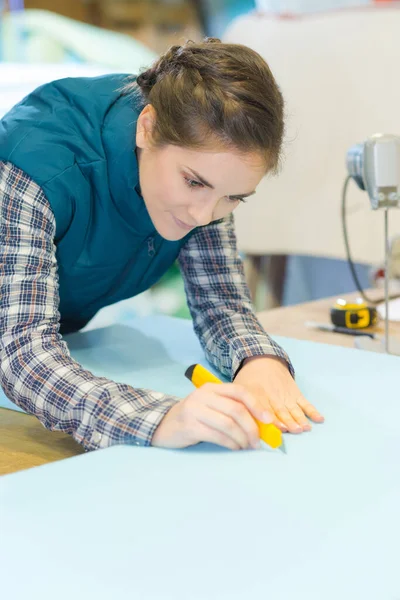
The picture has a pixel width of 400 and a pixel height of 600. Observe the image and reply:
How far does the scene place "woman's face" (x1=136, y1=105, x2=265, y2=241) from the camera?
935mm

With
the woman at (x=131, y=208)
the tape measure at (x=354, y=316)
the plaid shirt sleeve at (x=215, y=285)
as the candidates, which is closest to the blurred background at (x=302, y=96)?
the tape measure at (x=354, y=316)

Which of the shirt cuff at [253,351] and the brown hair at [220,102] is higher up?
the brown hair at [220,102]

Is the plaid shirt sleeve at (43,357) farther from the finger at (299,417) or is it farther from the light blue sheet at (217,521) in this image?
the finger at (299,417)

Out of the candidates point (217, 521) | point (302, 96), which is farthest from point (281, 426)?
point (302, 96)

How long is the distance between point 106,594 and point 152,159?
588 mm

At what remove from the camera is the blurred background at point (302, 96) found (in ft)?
6.93

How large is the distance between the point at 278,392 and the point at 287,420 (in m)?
0.07

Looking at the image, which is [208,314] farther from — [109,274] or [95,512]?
[95,512]

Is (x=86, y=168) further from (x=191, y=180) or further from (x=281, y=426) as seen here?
(x=281, y=426)

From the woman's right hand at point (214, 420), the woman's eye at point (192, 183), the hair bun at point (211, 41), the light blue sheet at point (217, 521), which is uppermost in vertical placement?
the hair bun at point (211, 41)

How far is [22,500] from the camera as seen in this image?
0.75m

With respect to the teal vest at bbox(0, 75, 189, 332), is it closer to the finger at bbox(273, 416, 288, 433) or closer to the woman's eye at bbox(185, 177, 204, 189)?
the woman's eye at bbox(185, 177, 204, 189)

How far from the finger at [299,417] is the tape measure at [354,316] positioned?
0.52 meters

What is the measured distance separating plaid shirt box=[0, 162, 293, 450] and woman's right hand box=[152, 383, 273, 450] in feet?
0.07
